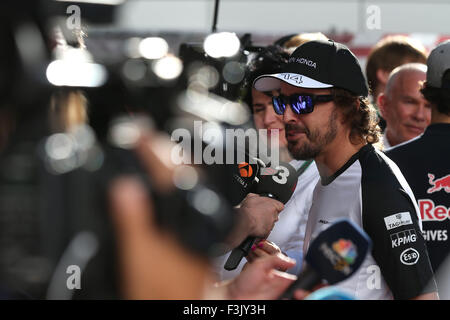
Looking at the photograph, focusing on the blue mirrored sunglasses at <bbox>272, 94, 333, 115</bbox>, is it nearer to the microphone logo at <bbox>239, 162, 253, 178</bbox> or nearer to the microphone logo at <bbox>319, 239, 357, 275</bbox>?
the microphone logo at <bbox>239, 162, 253, 178</bbox>

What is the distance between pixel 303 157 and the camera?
7.58 ft

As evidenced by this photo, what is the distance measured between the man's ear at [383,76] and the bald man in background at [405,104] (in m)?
0.29

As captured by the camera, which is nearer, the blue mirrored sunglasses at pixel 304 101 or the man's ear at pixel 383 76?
the blue mirrored sunglasses at pixel 304 101

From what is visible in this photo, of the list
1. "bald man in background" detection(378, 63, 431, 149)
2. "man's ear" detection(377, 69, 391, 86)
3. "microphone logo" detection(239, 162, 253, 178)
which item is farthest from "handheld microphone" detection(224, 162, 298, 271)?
"man's ear" detection(377, 69, 391, 86)

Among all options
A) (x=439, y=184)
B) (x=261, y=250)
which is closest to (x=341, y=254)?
(x=261, y=250)

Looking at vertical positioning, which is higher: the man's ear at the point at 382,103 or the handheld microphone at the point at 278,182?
the man's ear at the point at 382,103

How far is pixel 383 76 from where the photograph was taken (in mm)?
3779

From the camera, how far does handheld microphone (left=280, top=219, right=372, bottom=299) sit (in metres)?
1.20

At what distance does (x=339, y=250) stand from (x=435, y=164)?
1.42 metres

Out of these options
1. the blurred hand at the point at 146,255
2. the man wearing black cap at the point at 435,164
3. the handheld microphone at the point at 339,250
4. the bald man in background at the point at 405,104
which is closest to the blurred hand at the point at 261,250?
the man wearing black cap at the point at 435,164

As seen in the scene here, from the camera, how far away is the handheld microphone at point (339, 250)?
1199 millimetres

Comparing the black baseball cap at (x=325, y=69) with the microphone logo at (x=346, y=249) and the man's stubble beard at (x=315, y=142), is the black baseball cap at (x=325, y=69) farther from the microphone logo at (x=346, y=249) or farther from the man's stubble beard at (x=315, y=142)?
the microphone logo at (x=346, y=249)

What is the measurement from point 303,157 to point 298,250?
1.05 feet

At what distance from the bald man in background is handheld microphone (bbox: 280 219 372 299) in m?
2.24
